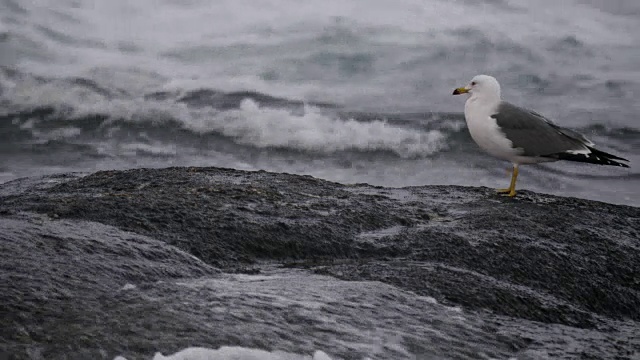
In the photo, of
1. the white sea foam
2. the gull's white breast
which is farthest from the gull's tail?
the white sea foam

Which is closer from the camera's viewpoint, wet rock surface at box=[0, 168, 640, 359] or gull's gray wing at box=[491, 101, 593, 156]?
wet rock surface at box=[0, 168, 640, 359]

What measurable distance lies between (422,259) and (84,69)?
34.8 ft

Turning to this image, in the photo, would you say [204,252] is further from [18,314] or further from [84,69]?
[84,69]

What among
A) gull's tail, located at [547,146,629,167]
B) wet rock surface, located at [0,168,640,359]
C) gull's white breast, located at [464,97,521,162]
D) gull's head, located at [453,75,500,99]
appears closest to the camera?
wet rock surface, located at [0,168,640,359]

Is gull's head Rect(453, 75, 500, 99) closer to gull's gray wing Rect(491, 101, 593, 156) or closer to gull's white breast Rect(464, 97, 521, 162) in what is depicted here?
gull's white breast Rect(464, 97, 521, 162)

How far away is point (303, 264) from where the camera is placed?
11.7ft

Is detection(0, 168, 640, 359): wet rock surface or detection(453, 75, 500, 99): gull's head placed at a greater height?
detection(453, 75, 500, 99): gull's head

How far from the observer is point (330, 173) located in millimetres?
10453

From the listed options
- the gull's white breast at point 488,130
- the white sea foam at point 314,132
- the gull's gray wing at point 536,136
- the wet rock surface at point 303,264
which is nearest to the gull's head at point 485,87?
the gull's white breast at point 488,130

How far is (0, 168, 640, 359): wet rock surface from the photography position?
2529 mm

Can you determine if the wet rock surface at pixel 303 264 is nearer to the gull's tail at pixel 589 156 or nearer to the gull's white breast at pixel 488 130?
the gull's tail at pixel 589 156

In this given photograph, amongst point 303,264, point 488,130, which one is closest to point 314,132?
point 488,130

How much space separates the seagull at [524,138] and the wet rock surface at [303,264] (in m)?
1.02

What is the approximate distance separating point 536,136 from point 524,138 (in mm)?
93
